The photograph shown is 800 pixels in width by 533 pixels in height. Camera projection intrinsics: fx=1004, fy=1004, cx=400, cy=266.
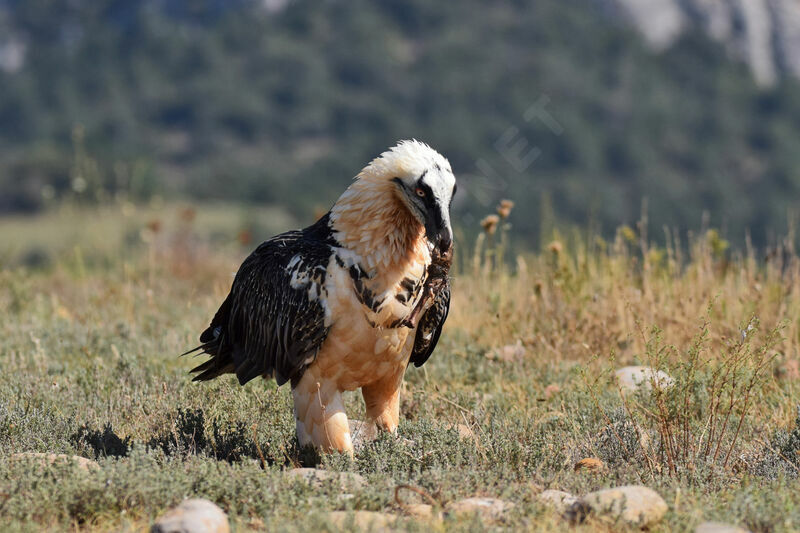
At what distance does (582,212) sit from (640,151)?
3646cm

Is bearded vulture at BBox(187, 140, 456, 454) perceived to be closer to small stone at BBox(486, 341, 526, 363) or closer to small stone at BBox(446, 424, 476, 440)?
small stone at BBox(446, 424, 476, 440)

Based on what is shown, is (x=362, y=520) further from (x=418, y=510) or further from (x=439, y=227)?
(x=439, y=227)

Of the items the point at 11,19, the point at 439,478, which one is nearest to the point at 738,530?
the point at 439,478

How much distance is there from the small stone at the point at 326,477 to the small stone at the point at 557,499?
0.82 metres

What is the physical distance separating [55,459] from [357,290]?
1588 mm

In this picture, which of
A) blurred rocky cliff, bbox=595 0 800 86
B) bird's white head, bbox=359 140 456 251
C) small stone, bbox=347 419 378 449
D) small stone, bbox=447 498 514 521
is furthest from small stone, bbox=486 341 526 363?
blurred rocky cliff, bbox=595 0 800 86

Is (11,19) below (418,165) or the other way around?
the other way around

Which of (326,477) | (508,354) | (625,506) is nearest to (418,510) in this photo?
(326,477)

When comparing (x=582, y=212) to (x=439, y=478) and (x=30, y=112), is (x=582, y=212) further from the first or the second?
(x=439, y=478)

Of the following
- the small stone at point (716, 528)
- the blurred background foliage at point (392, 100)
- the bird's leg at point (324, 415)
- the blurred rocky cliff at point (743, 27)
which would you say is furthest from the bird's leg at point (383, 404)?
the blurred rocky cliff at point (743, 27)

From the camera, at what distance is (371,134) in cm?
16038

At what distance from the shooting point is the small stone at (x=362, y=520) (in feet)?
12.9

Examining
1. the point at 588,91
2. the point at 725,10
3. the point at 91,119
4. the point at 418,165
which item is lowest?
the point at 418,165

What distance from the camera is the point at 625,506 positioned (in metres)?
4.07
